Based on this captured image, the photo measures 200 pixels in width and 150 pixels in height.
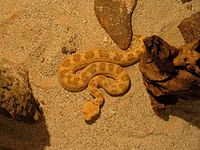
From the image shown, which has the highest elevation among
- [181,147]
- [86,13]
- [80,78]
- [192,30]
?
[86,13]

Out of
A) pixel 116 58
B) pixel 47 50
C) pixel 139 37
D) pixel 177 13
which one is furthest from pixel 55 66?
pixel 177 13

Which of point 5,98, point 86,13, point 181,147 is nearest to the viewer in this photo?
point 5,98

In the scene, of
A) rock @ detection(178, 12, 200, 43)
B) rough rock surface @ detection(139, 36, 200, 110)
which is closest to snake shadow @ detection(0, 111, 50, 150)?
rough rock surface @ detection(139, 36, 200, 110)

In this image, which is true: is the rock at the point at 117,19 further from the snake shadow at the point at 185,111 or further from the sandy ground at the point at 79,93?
the snake shadow at the point at 185,111

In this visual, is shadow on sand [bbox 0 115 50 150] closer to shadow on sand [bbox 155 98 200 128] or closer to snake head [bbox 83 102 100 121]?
snake head [bbox 83 102 100 121]

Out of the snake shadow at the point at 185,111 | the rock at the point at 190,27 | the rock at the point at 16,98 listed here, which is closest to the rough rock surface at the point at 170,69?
the snake shadow at the point at 185,111

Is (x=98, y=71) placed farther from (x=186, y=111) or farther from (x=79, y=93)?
(x=186, y=111)

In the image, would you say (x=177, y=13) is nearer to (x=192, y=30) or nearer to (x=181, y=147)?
(x=192, y=30)
